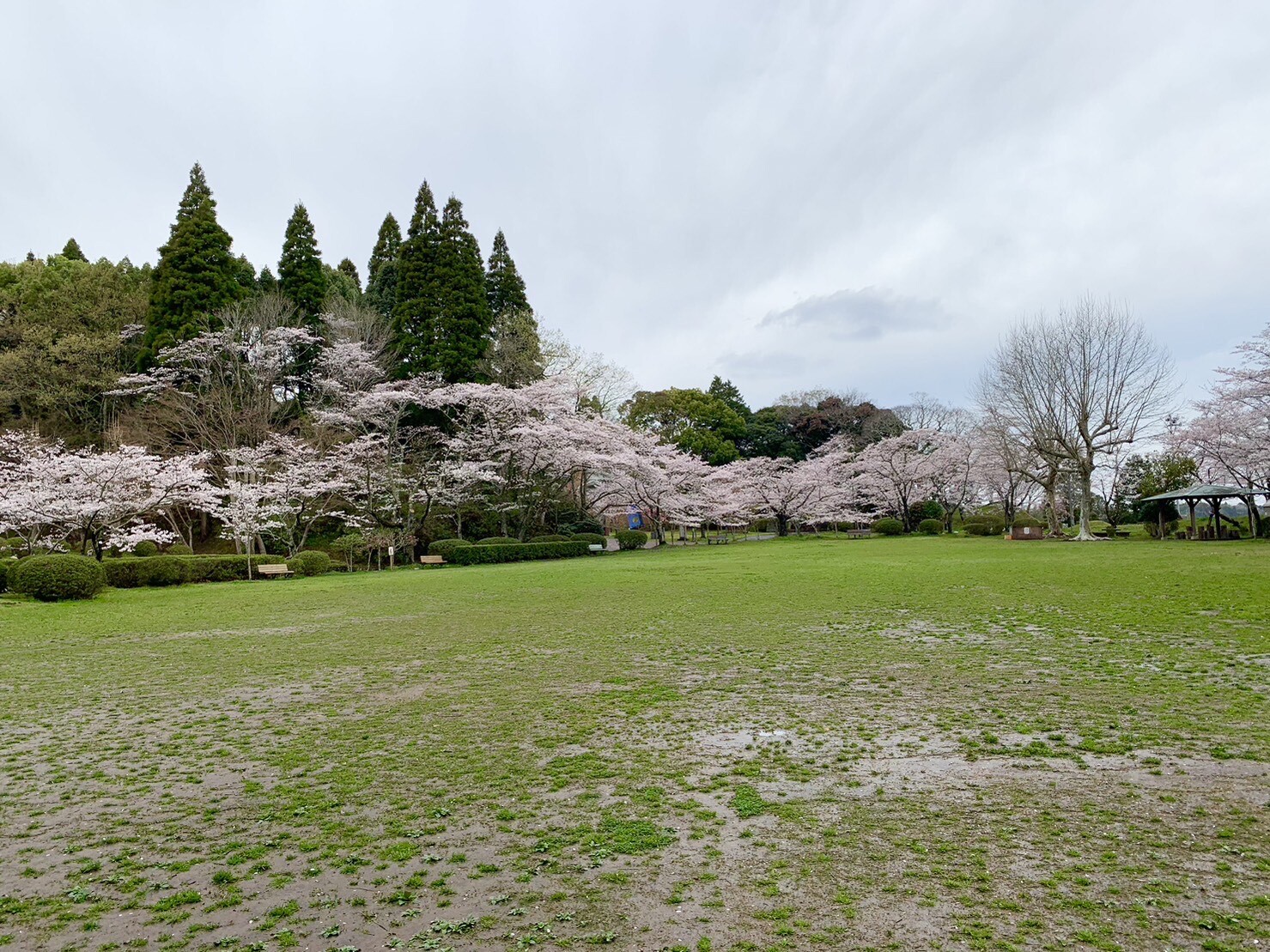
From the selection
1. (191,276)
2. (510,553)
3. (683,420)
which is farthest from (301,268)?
(683,420)

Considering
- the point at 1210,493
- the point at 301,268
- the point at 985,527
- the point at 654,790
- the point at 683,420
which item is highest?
the point at 301,268

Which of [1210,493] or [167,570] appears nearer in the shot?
[167,570]

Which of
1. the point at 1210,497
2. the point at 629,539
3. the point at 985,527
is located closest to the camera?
the point at 1210,497

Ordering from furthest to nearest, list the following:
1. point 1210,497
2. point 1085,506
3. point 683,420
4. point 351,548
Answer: point 683,420 → point 1085,506 → point 1210,497 → point 351,548

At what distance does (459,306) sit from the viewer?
30344 millimetres

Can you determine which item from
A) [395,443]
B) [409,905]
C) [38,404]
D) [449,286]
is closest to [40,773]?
[409,905]

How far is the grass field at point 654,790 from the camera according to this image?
2508mm

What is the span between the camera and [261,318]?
26656 mm

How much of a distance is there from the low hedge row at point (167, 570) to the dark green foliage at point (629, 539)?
1669 centimetres

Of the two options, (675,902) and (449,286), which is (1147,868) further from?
(449,286)

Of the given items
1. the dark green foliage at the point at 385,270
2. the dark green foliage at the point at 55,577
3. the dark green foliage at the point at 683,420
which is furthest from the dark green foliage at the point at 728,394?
the dark green foliage at the point at 55,577

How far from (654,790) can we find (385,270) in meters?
37.2

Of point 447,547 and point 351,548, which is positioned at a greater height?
point 351,548

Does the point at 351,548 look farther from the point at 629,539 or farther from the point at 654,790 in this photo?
the point at 654,790
